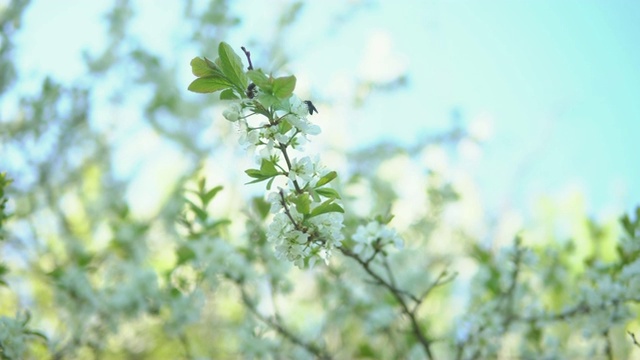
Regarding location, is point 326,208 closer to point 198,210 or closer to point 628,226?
point 198,210

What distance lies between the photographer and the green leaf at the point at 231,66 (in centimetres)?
85

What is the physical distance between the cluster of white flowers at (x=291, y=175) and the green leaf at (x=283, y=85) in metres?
0.03

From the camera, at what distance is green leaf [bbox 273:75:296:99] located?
0.81 meters

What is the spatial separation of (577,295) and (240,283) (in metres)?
1.04

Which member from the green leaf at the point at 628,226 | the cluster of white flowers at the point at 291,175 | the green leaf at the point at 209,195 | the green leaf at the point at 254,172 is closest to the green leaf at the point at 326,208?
the cluster of white flowers at the point at 291,175

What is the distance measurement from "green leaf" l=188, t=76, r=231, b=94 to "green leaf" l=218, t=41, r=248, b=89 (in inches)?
0.8

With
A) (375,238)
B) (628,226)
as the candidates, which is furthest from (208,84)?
(628,226)

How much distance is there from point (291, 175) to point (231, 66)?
0.70 feet

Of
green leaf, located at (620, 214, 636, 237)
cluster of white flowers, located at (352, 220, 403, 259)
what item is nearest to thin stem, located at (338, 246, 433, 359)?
cluster of white flowers, located at (352, 220, 403, 259)

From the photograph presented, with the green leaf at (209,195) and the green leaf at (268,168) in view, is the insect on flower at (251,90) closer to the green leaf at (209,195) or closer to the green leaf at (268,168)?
the green leaf at (268,168)

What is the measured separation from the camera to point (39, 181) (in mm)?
2314

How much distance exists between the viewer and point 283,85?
32.2 inches

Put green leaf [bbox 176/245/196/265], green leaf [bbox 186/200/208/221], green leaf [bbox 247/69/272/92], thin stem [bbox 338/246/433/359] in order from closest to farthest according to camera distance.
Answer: green leaf [bbox 247/69/272/92] → thin stem [bbox 338/246/433/359] → green leaf [bbox 186/200/208/221] → green leaf [bbox 176/245/196/265]

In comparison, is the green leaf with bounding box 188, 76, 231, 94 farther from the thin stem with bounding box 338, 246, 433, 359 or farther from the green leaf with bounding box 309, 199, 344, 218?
the thin stem with bounding box 338, 246, 433, 359
